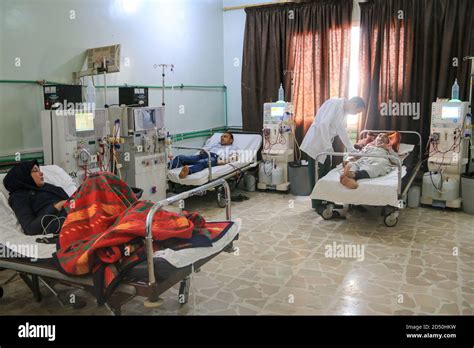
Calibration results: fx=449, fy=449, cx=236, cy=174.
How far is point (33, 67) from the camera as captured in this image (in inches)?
181

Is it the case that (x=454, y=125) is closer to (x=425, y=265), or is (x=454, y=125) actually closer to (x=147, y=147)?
(x=425, y=265)

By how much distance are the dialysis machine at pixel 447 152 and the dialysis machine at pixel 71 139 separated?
4024 millimetres

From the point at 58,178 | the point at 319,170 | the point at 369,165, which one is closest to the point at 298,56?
the point at 319,170

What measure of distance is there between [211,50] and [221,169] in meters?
2.39

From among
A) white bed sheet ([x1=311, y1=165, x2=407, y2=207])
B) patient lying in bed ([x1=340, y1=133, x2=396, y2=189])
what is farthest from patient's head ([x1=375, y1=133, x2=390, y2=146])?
white bed sheet ([x1=311, y1=165, x2=407, y2=207])

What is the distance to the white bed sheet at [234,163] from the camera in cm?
556

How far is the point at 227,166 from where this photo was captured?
20.3ft

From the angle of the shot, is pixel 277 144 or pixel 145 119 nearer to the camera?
pixel 145 119

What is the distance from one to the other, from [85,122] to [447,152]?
13.9 ft

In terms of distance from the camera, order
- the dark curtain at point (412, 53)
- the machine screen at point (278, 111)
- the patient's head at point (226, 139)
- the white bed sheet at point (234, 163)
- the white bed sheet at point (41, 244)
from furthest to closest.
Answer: the patient's head at point (226, 139) < the machine screen at point (278, 111) < the dark curtain at point (412, 53) < the white bed sheet at point (234, 163) < the white bed sheet at point (41, 244)

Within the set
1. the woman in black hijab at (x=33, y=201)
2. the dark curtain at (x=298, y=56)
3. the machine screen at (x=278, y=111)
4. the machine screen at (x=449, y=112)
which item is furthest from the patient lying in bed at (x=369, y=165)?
the woman in black hijab at (x=33, y=201)

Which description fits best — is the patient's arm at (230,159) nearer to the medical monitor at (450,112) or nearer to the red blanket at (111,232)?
the medical monitor at (450,112)

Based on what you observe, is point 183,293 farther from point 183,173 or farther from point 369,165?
point 369,165
